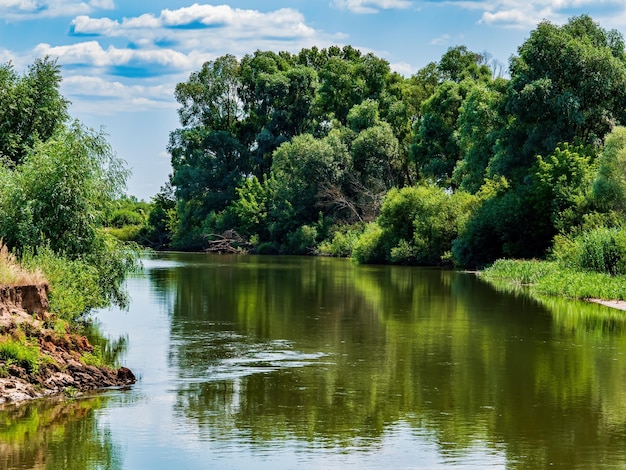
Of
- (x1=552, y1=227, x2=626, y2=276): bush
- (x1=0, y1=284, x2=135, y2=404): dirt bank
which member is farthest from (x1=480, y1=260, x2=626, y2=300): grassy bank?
(x1=0, y1=284, x2=135, y2=404): dirt bank

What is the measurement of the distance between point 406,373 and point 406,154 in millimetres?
71444

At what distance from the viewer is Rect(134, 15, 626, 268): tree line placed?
185 ft

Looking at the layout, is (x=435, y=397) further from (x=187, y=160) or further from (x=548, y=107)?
(x=187, y=160)

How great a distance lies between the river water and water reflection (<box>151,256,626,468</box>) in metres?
0.06

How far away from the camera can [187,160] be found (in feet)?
334

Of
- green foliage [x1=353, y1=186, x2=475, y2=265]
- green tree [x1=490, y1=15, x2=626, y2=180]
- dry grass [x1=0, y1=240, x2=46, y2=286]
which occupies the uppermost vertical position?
green tree [x1=490, y1=15, x2=626, y2=180]

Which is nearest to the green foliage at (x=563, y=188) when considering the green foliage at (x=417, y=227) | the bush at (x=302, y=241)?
the green foliage at (x=417, y=227)

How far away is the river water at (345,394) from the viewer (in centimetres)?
1480

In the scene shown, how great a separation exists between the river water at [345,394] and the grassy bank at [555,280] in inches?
97.2

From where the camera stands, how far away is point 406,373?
2191cm

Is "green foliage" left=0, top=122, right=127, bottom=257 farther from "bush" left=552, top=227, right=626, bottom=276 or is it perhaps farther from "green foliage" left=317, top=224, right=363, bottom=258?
"green foliage" left=317, top=224, right=363, bottom=258

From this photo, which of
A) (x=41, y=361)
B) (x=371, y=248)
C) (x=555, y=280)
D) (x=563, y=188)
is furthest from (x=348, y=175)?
(x=41, y=361)

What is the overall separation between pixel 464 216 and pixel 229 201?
1635 inches

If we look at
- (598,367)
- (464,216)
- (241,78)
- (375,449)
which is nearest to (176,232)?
(241,78)
